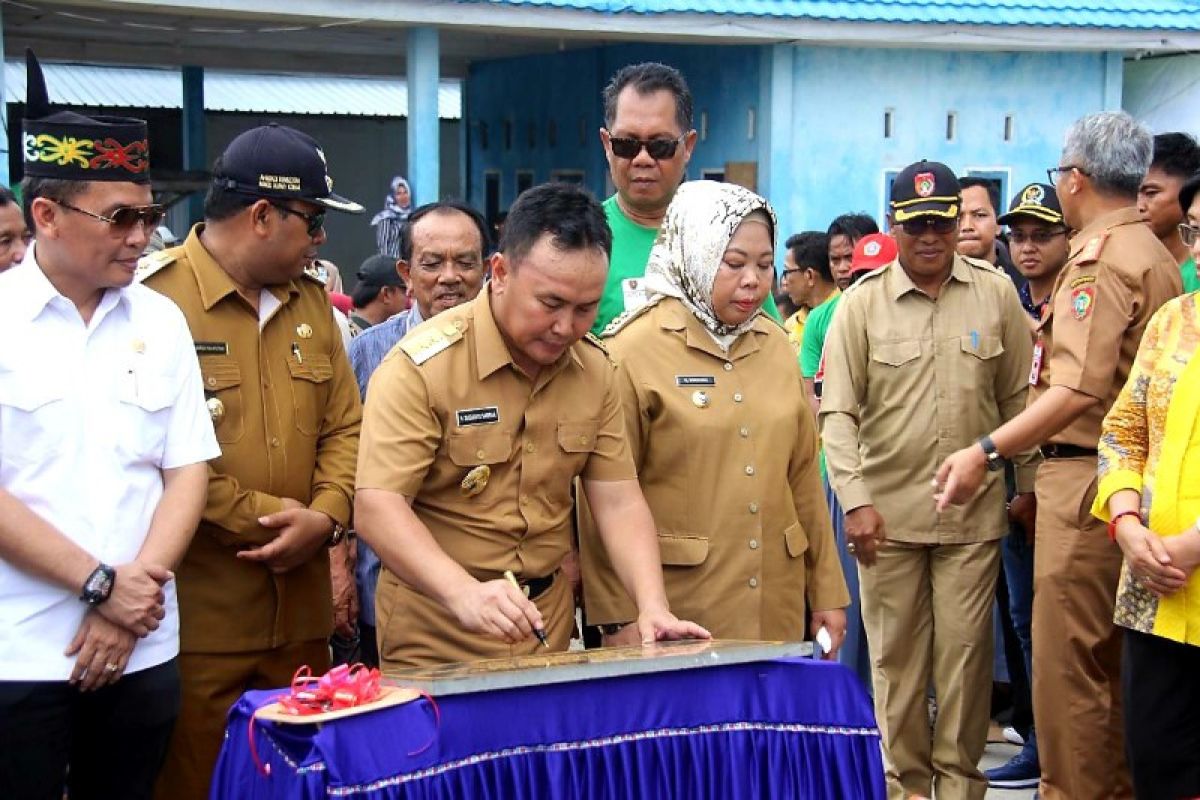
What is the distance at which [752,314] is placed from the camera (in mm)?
4098

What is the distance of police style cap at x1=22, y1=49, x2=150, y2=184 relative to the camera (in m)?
3.32

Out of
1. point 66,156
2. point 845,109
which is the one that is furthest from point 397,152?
point 66,156

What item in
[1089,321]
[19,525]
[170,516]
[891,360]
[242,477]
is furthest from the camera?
[891,360]

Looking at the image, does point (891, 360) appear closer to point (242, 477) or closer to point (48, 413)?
point (242, 477)

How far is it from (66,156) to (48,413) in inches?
23.3

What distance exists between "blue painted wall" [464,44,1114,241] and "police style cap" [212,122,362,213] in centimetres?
1157

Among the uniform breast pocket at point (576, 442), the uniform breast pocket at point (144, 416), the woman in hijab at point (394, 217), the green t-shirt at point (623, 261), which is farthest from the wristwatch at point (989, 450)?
the woman in hijab at point (394, 217)

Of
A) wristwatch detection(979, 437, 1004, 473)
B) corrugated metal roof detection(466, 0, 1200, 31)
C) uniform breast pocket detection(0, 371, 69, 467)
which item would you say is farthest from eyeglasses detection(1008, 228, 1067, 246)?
corrugated metal roof detection(466, 0, 1200, 31)

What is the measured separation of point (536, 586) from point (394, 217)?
1168 centimetres

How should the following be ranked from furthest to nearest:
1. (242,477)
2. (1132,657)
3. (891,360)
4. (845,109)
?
(845,109), (891,360), (1132,657), (242,477)

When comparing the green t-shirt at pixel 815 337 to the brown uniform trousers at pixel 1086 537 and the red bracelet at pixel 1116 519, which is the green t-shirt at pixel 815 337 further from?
the red bracelet at pixel 1116 519

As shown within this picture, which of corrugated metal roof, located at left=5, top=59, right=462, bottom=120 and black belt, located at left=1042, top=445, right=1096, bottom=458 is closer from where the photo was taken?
black belt, located at left=1042, top=445, right=1096, bottom=458

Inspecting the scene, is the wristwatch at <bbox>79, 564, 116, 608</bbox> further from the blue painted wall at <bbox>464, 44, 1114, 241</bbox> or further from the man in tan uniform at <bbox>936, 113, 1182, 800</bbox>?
the blue painted wall at <bbox>464, 44, 1114, 241</bbox>

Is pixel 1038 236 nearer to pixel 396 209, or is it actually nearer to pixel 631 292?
pixel 631 292
